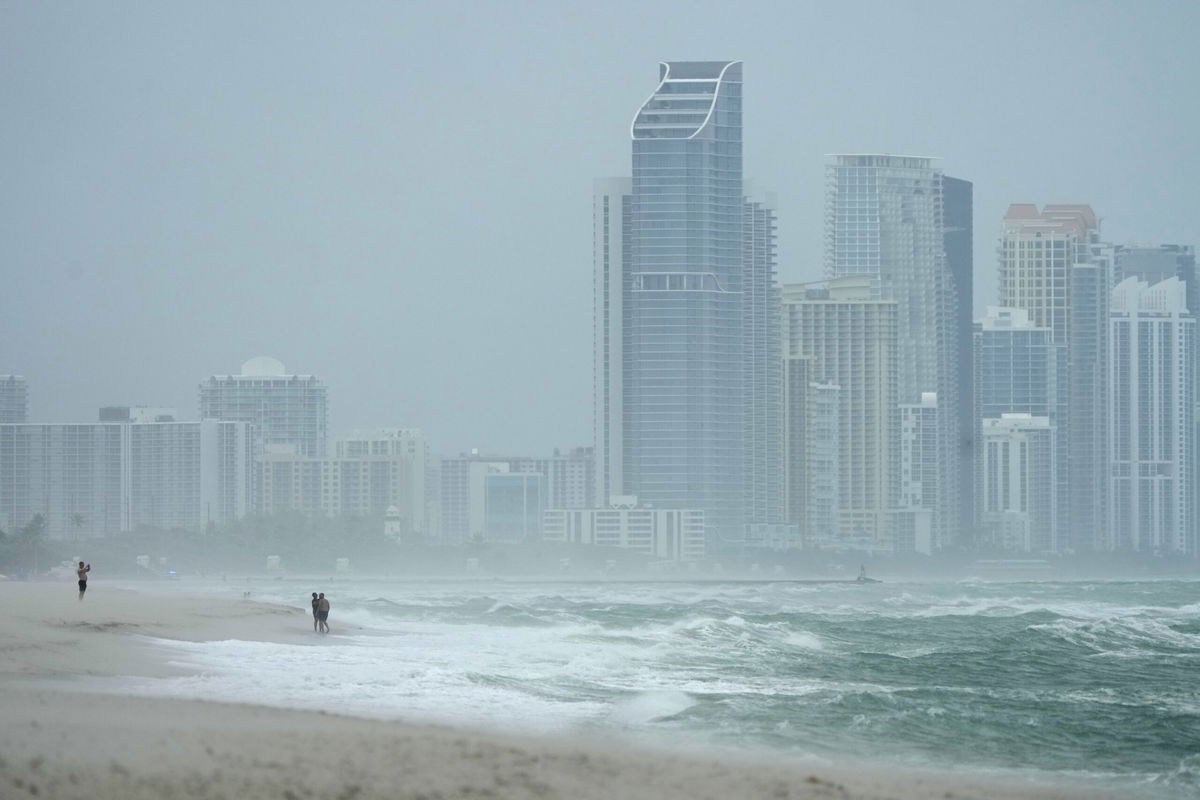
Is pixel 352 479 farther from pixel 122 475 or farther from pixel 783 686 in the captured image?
pixel 783 686

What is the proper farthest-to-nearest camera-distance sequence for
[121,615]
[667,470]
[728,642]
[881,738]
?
[667,470], [728,642], [121,615], [881,738]

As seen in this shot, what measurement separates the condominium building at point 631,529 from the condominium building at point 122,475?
35.1m

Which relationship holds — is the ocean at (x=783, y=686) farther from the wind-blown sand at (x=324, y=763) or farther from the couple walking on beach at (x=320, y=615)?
the wind-blown sand at (x=324, y=763)

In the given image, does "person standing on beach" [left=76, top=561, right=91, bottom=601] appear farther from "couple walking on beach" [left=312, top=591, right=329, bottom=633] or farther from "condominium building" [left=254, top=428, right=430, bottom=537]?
"condominium building" [left=254, top=428, right=430, bottom=537]

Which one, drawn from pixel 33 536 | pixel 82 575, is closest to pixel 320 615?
pixel 82 575

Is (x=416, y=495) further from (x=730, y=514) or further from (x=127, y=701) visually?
(x=127, y=701)

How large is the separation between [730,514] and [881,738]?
17475cm

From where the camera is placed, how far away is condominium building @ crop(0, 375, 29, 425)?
17562 cm

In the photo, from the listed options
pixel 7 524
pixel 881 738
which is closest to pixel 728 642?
pixel 881 738

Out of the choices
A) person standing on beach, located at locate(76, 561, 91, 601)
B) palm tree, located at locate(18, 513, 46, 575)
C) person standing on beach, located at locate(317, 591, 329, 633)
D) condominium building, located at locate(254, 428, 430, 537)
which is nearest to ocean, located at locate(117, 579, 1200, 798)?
person standing on beach, located at locate(317, 591, 329, 633)

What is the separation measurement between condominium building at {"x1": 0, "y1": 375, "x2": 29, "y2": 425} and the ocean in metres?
131

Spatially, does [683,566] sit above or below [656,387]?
below

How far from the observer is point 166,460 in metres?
179

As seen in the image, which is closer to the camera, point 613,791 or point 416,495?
point 613,791
